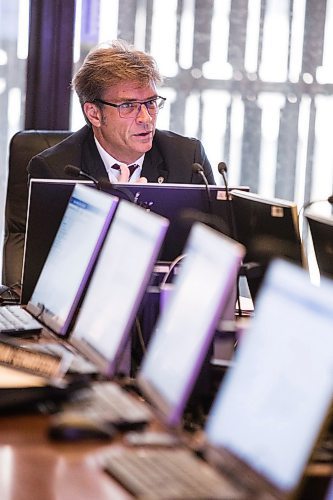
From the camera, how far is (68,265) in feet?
8.84

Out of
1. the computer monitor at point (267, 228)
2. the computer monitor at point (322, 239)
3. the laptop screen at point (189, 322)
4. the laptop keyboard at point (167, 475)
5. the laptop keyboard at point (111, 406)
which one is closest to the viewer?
the laptop keyboard at point (167, 475)

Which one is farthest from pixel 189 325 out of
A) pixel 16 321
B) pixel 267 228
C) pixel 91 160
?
pixel 91 160

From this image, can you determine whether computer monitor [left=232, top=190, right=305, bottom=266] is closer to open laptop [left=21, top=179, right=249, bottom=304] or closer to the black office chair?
open laptop [left=21, top=179, right=249, bottom=304]

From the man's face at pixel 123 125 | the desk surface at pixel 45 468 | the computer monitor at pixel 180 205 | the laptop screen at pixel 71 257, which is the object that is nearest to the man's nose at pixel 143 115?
the man's face at pixel 123 125

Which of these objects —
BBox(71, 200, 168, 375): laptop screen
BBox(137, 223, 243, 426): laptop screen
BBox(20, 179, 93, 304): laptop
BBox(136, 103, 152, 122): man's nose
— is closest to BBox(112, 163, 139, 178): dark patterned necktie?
BBox(136, 103, 152, 122): man's nose

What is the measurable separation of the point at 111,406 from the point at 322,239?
584 mm

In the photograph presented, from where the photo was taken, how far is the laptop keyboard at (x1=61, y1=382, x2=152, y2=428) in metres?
1.91

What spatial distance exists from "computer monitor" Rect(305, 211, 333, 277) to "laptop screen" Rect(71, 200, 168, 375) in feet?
1.09

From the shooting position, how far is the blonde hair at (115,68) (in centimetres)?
375

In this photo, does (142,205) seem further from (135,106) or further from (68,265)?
(135,106)

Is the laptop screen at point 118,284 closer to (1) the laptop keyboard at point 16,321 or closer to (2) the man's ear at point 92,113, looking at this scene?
(1) the laptop keyboard at point 16,321

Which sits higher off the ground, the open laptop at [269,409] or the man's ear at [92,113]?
the man's ear at [92,113]

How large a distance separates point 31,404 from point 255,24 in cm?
282

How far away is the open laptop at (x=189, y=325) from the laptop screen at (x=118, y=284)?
0.45 feet
